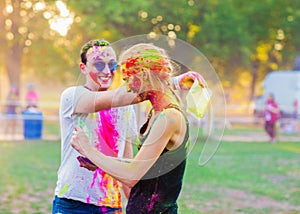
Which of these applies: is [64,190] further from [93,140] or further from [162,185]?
[162,185]

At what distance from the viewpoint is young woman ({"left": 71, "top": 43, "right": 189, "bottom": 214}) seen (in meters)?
2.20

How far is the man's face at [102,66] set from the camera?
9.78 feet

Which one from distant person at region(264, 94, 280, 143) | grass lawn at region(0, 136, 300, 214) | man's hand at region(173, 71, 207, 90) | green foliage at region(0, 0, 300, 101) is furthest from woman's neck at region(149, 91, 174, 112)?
green foliage at region(0, 0, 300, 101)

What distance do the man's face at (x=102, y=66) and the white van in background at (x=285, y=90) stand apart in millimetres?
21701

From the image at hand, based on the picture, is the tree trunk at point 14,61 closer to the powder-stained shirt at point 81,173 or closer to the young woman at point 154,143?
the powder-stained shirt at point 81,173

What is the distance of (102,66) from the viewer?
299 centimetres

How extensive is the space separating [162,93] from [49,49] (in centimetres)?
2651

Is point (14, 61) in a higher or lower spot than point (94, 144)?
higher

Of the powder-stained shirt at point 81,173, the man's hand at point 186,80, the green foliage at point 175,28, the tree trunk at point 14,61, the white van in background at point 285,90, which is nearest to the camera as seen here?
the man's hand at point 186,80

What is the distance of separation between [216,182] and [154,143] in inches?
280

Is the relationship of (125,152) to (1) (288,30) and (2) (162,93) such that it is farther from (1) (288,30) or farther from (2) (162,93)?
(1) (288,30)

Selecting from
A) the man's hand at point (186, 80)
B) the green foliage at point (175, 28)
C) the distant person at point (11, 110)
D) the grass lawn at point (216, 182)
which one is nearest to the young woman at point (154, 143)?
the man's hand at point (186, 80)

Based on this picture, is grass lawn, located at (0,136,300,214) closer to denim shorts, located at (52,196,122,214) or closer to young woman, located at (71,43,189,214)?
denim shorts, located at (52,196,122,214)

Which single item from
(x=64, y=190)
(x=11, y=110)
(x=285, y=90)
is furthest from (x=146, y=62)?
(x=285, y=90)
